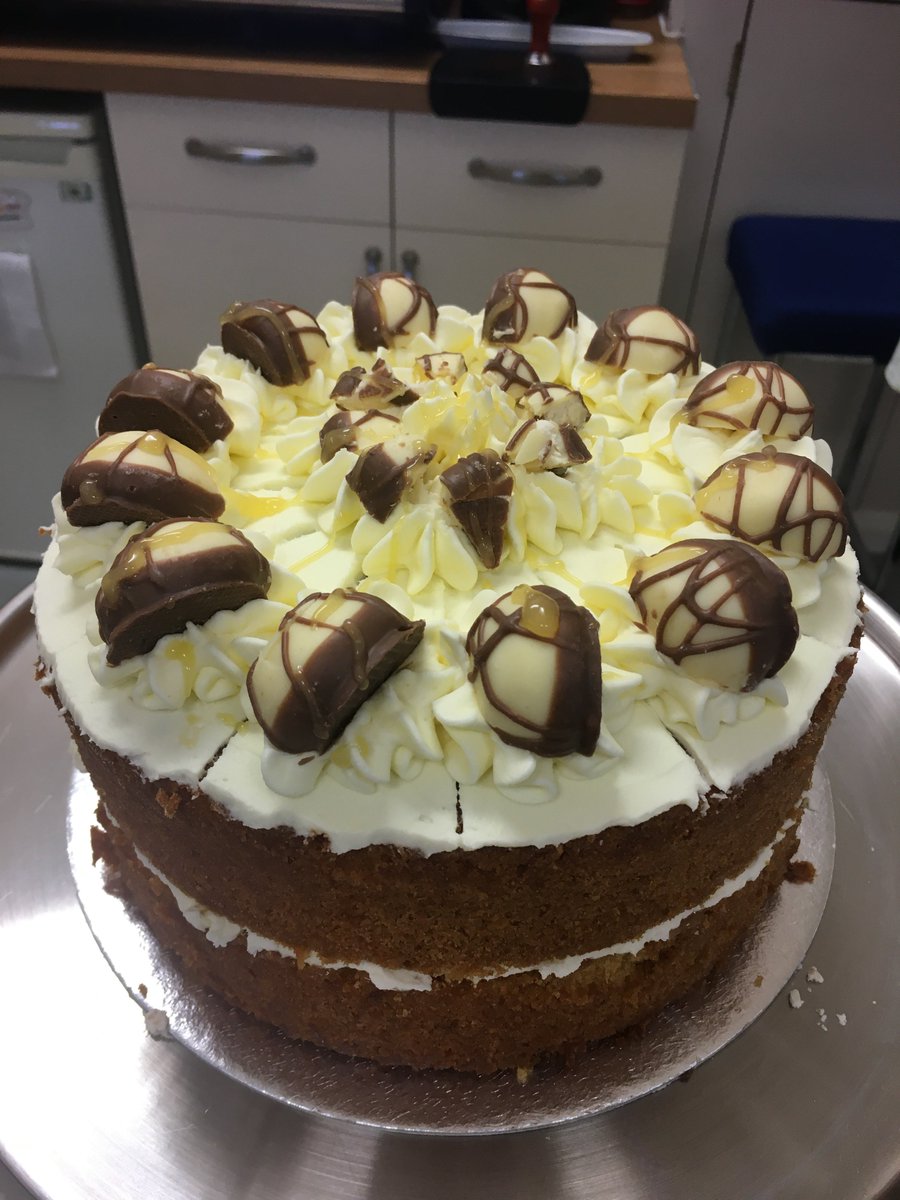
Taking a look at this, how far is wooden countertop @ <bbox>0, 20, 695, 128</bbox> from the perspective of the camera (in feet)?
9.18

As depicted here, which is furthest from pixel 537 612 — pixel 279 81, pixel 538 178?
pixel 279 81

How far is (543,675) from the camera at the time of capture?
1.06 m

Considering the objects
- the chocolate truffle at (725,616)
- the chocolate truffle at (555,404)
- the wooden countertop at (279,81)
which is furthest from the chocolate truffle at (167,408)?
the wooden countertop at (279,81)

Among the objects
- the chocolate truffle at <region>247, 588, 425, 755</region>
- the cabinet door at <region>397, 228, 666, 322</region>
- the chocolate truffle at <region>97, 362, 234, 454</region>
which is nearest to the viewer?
the chocolate truffle at <region>247, 588, 425, 755</region>

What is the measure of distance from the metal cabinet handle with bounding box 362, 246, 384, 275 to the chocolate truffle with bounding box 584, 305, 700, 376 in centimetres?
162

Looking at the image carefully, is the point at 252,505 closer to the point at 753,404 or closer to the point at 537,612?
the point at 537,612

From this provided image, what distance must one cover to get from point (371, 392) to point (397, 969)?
0.89 m

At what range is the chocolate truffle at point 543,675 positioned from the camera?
1062mm

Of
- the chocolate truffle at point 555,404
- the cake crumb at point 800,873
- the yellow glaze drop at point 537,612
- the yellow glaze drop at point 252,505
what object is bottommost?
the cake crumb at point 800,873

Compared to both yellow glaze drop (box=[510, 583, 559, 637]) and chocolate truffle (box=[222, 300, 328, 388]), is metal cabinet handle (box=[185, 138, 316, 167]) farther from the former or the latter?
yellow glaze drop (box=[510, 583, 559, 637])

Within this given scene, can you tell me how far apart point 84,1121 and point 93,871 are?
39cm

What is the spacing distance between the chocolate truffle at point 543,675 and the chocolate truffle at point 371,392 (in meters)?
0.61

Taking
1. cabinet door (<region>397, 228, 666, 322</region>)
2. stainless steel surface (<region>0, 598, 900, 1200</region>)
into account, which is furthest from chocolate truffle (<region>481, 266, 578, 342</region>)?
cabinet door (<region>397, 228, 666, 322</region>)

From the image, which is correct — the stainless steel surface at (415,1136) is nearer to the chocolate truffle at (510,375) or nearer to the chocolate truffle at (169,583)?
the chocolate truffle at (169,583)
